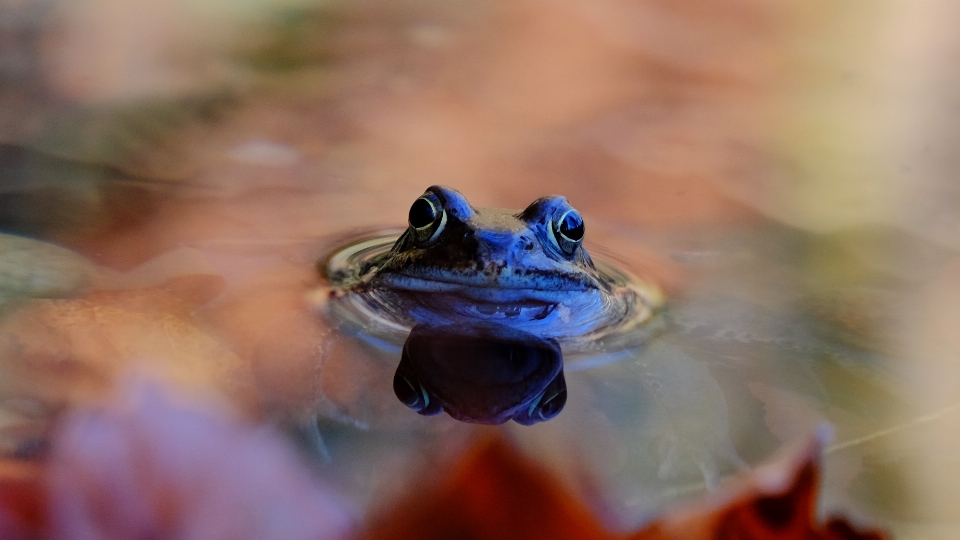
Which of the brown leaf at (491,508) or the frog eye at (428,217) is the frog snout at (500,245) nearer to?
the frog eye at (428,217)

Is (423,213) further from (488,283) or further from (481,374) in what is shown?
(481,374)

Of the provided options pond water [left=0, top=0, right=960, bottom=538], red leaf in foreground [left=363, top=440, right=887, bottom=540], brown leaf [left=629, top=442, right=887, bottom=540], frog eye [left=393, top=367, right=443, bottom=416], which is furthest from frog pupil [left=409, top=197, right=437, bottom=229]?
brown leaf [left=629, top=442, right=887, bottom=540]

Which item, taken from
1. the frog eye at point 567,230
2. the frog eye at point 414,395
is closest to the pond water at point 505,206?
the frog eye at point 414,395

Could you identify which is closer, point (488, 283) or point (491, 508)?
point (491, 508)

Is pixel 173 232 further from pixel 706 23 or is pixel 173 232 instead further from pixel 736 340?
pixel 706 23

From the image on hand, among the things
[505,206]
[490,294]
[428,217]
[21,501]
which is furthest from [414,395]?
[505,206]

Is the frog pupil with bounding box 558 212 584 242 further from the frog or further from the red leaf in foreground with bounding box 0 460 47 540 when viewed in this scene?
the red leaf in foreground with bounding box 0 460 47 540

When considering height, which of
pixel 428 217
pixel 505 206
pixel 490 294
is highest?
pixel 428 217
